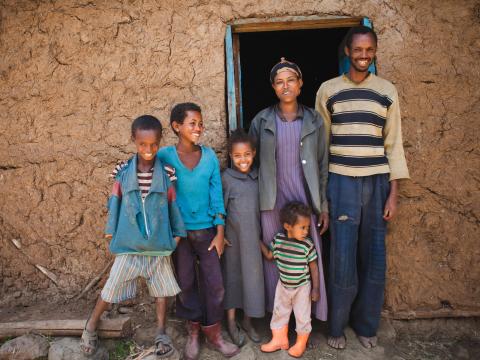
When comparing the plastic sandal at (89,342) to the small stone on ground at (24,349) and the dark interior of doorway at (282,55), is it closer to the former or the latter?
the small stone on ground at (24,349)

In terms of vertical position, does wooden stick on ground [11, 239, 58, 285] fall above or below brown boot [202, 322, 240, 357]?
above

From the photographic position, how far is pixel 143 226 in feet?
7.57

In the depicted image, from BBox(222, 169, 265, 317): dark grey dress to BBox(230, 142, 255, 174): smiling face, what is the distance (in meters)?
0.09

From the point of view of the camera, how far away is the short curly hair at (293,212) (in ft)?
7.98

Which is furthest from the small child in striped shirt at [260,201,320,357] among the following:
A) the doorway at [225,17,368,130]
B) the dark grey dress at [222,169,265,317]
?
the doorway at [225,17,368,130]

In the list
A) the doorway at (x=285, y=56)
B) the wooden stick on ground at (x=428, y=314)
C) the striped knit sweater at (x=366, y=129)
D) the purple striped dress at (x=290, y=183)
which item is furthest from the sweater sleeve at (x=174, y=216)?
the doorway at (x=285, y=56)

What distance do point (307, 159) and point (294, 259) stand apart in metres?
0.65

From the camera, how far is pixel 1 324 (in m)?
2.70

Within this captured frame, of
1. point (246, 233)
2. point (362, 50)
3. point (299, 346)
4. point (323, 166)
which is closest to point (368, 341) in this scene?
point (299, 346)

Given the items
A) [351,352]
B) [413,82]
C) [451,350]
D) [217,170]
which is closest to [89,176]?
[217,170]

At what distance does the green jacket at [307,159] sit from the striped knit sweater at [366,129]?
11 cm

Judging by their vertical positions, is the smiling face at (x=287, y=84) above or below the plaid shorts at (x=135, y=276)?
above

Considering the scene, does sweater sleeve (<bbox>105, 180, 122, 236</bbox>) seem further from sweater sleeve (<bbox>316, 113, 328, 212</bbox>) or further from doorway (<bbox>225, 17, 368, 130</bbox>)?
doorway (<bbox>225, 17, 368, 130</bbox>)

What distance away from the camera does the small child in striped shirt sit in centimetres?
246
